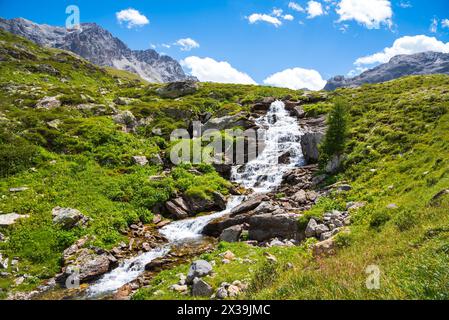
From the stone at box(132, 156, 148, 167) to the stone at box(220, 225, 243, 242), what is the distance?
17539 millimetres

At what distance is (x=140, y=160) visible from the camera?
37.6 m

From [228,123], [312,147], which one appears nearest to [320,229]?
[312,147]

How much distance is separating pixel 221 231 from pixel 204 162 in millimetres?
15131

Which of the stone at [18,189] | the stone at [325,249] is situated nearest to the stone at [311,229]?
the stone at [325,249]

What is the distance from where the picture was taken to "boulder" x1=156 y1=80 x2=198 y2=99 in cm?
7675

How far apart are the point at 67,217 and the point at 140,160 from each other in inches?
583

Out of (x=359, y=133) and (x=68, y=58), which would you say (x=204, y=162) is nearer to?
(x=359, y=133)

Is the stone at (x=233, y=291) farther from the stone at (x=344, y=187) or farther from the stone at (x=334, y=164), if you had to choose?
the stone at (x=334, y=164)

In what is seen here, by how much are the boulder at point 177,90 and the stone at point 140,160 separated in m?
Answer: 41.2

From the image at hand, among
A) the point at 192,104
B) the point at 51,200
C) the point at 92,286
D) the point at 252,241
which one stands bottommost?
the point at 92,286

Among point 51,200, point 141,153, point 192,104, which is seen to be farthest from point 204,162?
point 192,104

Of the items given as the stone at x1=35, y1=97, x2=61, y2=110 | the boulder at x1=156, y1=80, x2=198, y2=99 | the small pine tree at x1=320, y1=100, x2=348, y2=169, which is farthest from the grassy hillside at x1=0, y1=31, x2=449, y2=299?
the boulder at x1=156, y1=80, x2=198, y2=99

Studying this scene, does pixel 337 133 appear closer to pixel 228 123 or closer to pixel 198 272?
pixel 228 123
